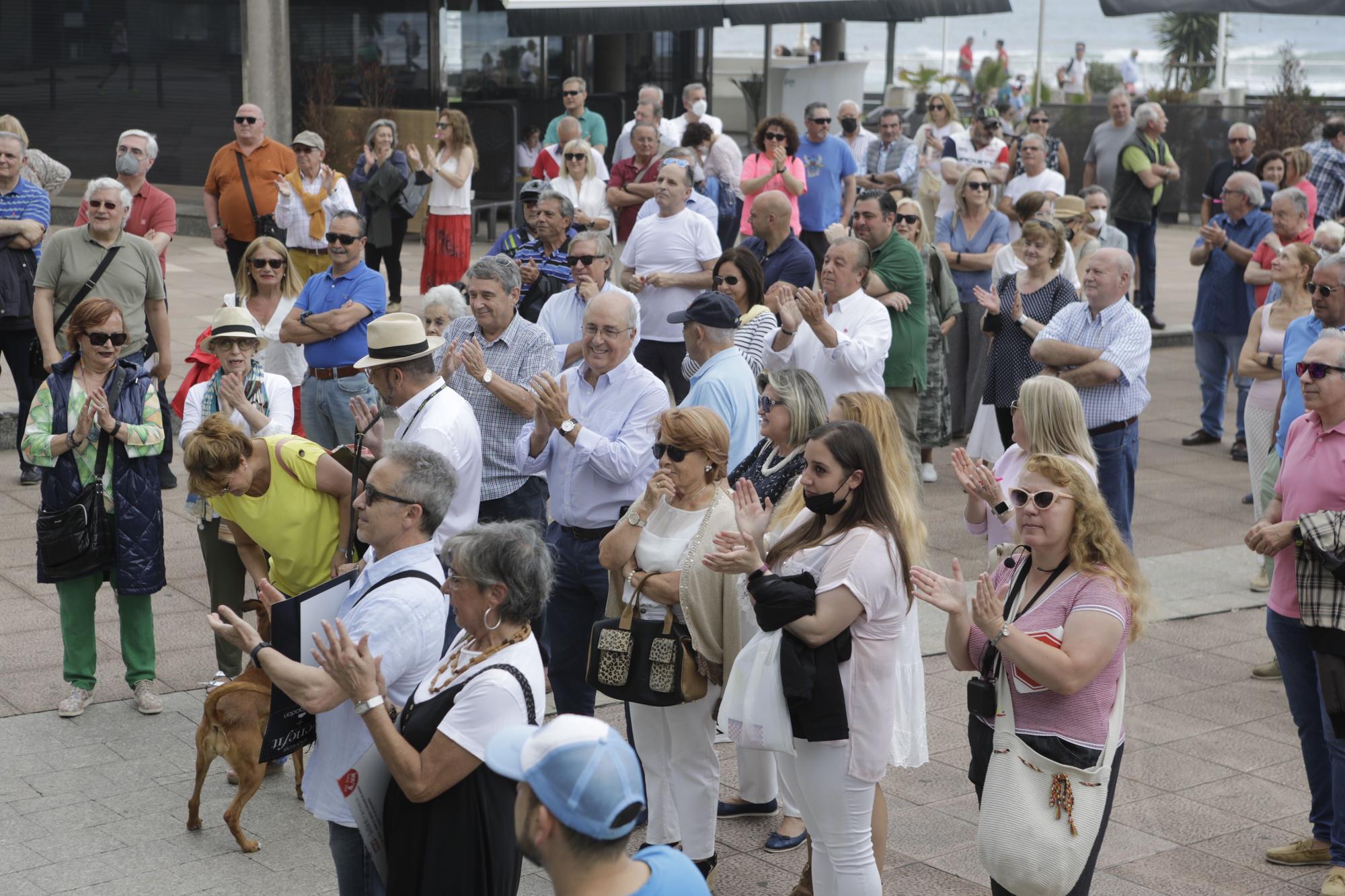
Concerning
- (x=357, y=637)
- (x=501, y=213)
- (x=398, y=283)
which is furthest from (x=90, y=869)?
(x=501, y=213)

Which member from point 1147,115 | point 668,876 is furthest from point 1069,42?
point 668,876

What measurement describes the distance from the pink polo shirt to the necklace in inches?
122

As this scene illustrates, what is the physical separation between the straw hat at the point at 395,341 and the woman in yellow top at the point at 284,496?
485 millimetres

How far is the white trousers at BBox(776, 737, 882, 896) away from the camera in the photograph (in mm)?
4738

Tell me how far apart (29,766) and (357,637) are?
305 centimetres

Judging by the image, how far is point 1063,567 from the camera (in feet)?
14.7

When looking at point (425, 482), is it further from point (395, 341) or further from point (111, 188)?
point (111, 188)

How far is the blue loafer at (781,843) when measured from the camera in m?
5.73

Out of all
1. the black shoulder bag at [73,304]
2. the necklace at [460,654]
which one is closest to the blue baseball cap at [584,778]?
the necklace at [460,654]

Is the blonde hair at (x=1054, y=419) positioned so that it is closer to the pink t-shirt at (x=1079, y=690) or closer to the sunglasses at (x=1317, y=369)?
the sunglasses at (x=1317, y=369)

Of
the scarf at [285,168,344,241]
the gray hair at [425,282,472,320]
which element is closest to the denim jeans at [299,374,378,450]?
the gray hair at [425,282,472,320]

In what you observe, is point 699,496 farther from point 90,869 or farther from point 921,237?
point 921,237

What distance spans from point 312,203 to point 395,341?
6.47 metres

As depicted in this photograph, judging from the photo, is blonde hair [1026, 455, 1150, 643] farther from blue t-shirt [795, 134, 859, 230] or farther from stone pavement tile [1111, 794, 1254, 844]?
blue t-shirt [795, 134, 859, 230]
